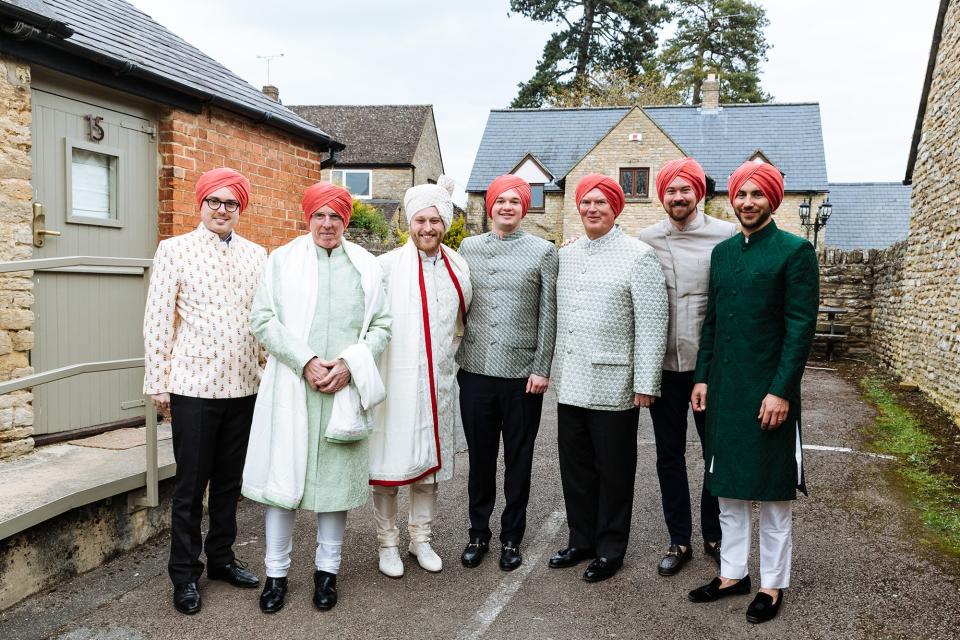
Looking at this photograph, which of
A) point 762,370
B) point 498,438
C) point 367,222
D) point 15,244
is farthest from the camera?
point 367,222

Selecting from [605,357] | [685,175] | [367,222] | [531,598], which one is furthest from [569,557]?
[367,222]

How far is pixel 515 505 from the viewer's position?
13.7 feet

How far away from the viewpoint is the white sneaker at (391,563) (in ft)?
12.8

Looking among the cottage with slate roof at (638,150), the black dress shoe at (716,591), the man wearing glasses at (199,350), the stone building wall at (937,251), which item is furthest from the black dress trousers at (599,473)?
the cottage with slate roof at (638,150)

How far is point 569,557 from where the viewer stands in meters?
4.07

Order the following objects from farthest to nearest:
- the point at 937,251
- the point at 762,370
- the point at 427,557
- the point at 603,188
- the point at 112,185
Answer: the point at 937,251 < the point at 112,185 < the point at 427,557 < the point at 603,188 < the point at 762,370

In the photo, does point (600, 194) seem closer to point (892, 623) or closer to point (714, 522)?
point (714, 522)

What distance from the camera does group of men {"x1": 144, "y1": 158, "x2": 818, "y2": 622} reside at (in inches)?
134

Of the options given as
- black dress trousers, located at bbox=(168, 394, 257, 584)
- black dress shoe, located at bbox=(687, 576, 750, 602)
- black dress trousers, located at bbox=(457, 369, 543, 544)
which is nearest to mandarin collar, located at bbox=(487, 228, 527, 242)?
black dress trousers, located at bbox=(457, 369, 543, 544)

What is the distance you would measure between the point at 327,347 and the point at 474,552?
1.50 meters

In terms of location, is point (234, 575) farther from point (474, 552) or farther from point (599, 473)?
point (599, 473)

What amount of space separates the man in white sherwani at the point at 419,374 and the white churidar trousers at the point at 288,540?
30 centimetres

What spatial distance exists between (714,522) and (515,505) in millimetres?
1151

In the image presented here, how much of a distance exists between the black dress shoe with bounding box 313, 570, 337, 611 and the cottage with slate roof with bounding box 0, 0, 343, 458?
6.72ft
